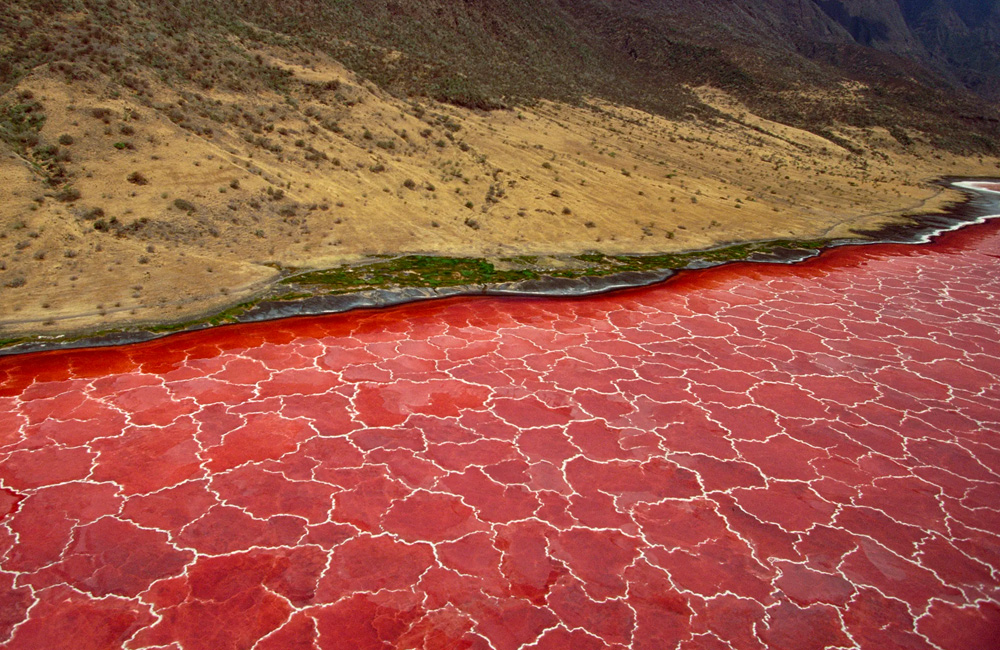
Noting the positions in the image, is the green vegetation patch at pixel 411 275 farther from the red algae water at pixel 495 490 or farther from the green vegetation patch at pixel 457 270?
the red algae water at pixel 495 490

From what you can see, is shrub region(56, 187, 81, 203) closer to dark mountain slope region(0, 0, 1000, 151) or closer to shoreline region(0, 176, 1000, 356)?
dark mountain slope region(0, 0, 1000, 151)

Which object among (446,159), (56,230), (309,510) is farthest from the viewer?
(446,159)

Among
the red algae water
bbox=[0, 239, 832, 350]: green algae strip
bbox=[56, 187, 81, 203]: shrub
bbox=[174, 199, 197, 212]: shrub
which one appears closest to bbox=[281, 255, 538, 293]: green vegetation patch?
bbox=[0, 239, 832, 350]: green algae strip

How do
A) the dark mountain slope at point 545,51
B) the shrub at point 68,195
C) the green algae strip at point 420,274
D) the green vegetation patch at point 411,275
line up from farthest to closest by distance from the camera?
the dark mountain slope at point 545,51 < the shrub at point 68,195 < the green vegetation patch at point 411,275 < the green algae strip at point 420,274

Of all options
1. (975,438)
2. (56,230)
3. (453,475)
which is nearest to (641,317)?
(975,438)

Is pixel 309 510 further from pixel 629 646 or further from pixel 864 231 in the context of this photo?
pixel 864 231

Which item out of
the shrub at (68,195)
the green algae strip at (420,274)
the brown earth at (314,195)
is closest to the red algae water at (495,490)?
the green algae strip at (420,274)
